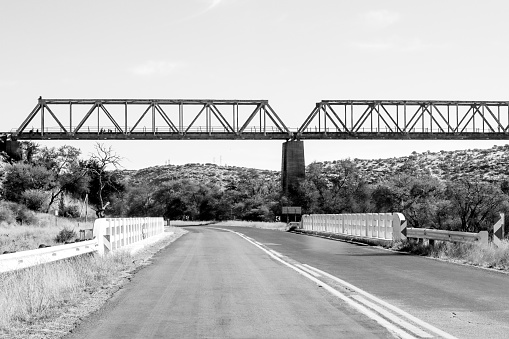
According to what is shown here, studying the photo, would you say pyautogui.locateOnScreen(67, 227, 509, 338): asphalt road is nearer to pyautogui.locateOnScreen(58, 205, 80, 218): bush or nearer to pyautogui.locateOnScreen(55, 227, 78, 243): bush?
pyautogui.locateOnScreen(55, 227, 78, 243): bush

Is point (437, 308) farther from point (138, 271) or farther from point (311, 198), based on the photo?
point (311, 198)

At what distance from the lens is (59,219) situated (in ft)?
232

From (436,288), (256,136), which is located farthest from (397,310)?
(256,136)

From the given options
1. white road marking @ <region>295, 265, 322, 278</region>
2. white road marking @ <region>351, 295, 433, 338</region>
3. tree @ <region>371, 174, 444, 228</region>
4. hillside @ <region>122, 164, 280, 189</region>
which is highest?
hillside @ <region>122, 164, 280, 189</region>

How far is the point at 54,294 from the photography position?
12672 millimetres

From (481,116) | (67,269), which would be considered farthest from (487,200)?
(67,269)

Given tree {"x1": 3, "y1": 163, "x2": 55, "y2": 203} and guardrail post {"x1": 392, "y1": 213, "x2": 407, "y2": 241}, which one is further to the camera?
tree {"x1": 3, "y1": 163, "x2": 55, "y2": 203}

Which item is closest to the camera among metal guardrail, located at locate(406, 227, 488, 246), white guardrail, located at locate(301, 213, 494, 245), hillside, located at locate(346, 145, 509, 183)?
metal guardrail, located at locate(406, 227, 488, 246)

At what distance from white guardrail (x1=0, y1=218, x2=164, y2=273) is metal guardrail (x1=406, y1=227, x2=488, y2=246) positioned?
11.0 m

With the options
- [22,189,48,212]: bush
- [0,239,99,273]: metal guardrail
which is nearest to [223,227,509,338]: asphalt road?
[0,239,99,273]: metal guardrail

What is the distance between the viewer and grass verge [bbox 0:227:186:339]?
32.4 feet

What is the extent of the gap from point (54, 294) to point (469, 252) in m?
14.9

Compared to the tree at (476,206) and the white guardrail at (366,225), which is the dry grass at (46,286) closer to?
the white guardrail at (366,225)

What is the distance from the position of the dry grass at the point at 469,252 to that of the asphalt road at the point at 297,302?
158 cm
